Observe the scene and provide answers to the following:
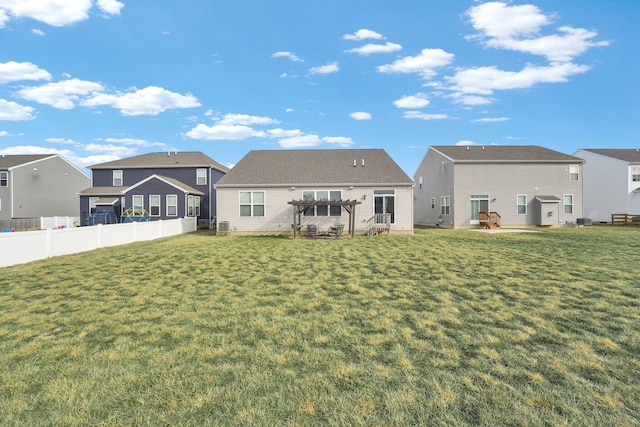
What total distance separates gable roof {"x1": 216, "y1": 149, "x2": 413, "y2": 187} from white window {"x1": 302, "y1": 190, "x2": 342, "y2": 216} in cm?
62

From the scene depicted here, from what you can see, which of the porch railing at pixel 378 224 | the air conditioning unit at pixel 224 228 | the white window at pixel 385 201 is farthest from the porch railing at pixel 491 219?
the air conditioning unit at pixel 224 228

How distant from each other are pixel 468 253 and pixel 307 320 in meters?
8.87

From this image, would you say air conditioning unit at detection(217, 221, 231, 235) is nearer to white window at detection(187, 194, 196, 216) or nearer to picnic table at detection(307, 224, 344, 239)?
picnic table at detection(307, 224, 344, 239)

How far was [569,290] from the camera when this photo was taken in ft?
22.8

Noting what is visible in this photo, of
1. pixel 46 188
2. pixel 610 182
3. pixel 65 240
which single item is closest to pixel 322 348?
pixel 65 240

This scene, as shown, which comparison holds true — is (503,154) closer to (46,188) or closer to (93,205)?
(93,205)

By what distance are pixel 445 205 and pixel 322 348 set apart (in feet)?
83.2

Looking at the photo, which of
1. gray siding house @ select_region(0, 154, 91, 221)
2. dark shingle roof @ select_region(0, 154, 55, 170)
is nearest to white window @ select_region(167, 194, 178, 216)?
gray siding house @ select_region(0, 154, 91, 221)

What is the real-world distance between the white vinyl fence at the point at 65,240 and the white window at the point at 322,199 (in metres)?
8.65

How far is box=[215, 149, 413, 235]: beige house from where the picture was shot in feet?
64.7

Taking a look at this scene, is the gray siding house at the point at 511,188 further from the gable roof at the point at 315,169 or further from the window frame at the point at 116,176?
the window frame at the point at 116,176

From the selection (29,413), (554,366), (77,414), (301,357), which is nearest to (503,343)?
(554,366)

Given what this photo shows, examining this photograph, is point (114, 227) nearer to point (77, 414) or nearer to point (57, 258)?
point (57, 258)

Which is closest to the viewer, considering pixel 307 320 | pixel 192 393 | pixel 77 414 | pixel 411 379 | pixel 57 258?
pixel 77 414
